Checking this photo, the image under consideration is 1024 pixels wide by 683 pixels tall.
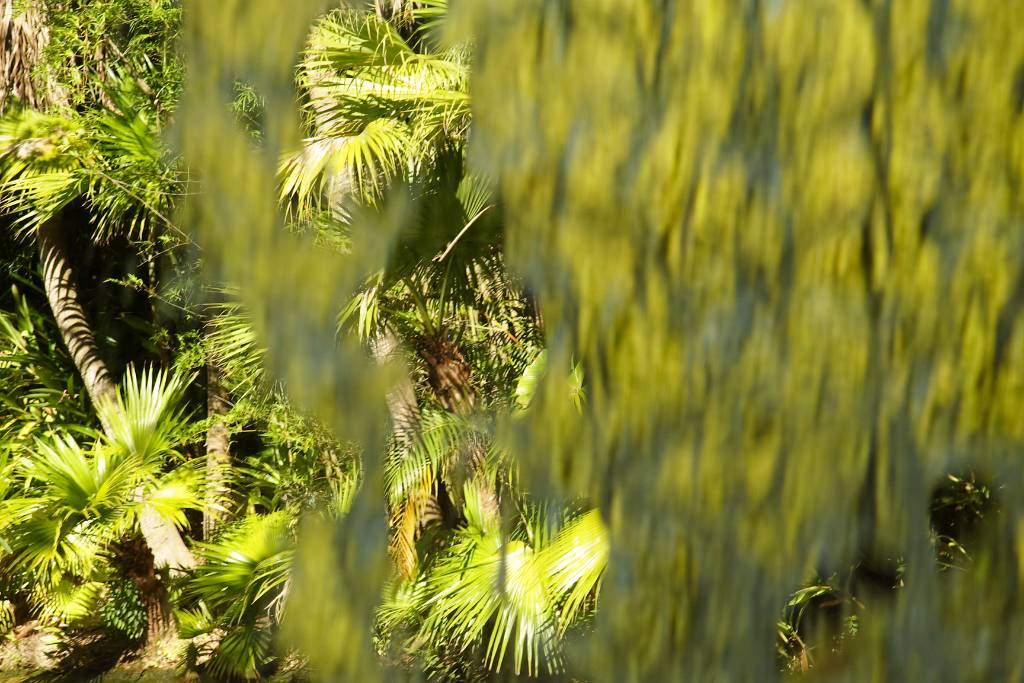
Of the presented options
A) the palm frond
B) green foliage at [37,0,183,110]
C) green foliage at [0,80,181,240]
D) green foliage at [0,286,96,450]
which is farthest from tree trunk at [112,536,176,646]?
green foliage at [37,0,183,110]

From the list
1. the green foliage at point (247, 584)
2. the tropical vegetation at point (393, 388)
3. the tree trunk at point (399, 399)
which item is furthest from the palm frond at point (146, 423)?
the tree trunk at point (399, 399)

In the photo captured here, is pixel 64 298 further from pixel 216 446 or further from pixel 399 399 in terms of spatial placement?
pixel 399 399

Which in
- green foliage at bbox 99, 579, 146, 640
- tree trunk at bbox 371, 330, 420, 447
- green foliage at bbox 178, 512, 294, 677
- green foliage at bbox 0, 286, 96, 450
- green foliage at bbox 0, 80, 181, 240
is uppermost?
green foliage at bbox 0, 80, 181, 240

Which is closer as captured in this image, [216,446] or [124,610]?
[124,610]

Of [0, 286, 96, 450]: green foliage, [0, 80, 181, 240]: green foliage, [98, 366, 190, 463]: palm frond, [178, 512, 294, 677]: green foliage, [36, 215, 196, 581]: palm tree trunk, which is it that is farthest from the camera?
[0, 286, 96, 450]: green foliage

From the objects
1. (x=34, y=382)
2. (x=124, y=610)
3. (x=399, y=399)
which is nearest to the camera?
(x=399, y=399)

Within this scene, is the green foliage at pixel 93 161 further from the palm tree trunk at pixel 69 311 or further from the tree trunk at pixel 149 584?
the tree trunk at pixel 149 584

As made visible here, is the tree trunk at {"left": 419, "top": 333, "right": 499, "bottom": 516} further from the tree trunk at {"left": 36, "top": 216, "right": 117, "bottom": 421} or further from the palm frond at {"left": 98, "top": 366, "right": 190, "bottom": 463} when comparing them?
the tree trunk at {"left": 36, "top": 216, "right": 117, "bottom": 421}

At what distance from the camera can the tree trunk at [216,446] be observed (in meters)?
7.72

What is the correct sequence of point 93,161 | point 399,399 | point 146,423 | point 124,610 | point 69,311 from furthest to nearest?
point 69,311
point 124,610
point 93,161
point 146,423
point 399,399

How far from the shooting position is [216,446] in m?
8.33

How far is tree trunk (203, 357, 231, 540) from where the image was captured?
7.72 metres

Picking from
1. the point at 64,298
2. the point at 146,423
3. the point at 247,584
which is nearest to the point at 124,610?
the point at 146,423

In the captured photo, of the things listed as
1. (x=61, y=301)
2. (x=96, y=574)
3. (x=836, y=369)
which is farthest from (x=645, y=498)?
(x=61, y=301)
